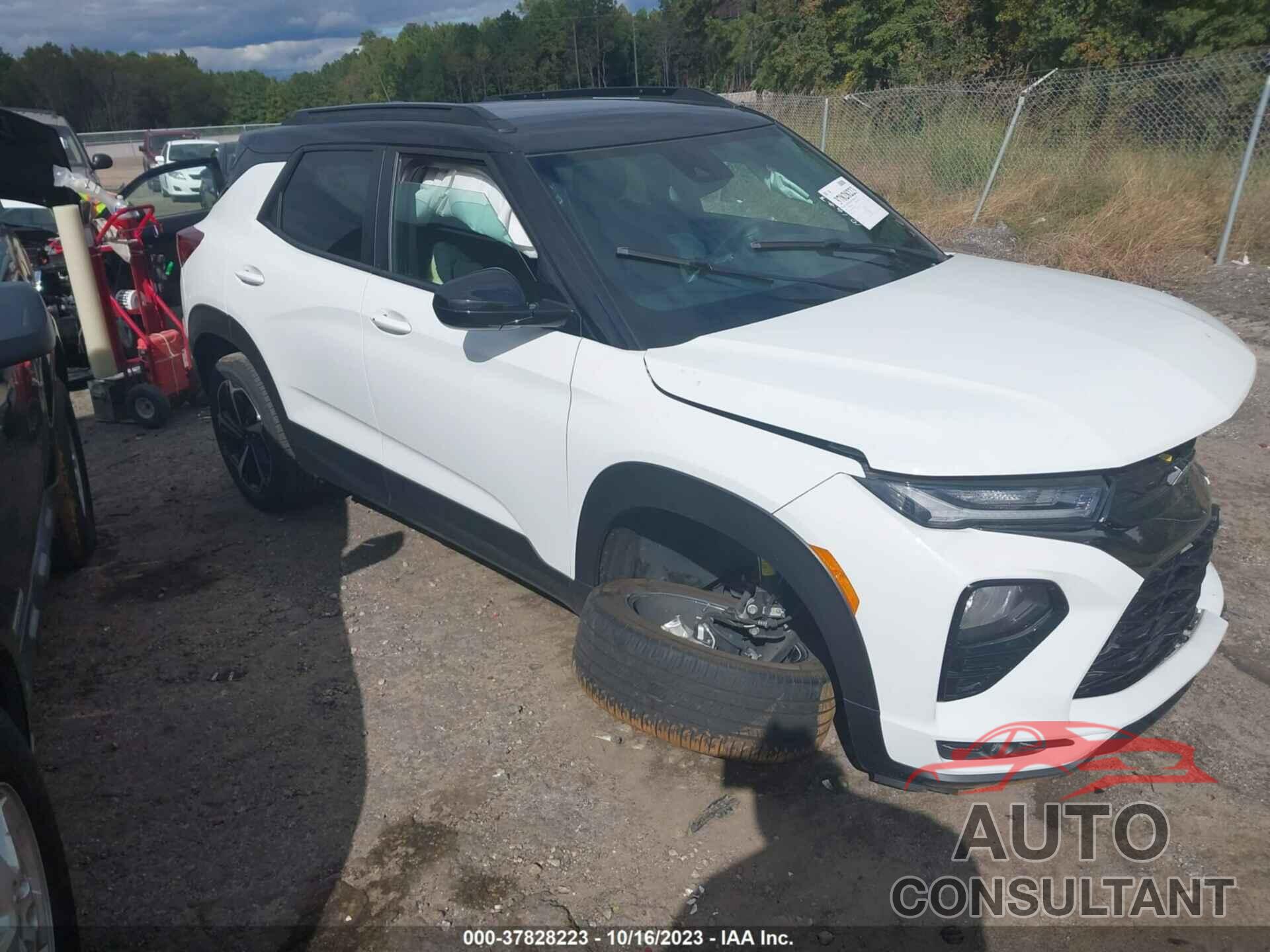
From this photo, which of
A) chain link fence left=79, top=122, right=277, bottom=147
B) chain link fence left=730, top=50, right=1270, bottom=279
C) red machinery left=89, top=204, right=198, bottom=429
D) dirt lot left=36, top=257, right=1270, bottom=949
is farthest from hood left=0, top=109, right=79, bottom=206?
chain link fence left=79, top=122, right=277, bottom=147

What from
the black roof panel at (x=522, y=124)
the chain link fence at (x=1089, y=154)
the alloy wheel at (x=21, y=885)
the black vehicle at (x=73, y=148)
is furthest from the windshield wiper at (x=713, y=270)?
the black vehicle at (x=73, y=148)

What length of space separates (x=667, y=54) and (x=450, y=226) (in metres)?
85.1

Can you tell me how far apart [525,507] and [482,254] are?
36.4 inches

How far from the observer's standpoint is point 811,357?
2.59m

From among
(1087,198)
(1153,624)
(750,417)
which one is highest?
(750,417)

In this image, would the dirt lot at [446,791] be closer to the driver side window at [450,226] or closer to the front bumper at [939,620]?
the front bumper at [939,620]

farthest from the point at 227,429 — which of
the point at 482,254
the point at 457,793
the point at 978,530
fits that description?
the point at 978,530

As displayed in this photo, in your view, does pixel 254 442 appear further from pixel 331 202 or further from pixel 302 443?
pixel 331 202

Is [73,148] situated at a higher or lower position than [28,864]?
higher

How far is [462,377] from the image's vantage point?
10.8ft

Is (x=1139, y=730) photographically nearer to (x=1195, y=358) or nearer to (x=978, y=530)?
(x=978, y=530)

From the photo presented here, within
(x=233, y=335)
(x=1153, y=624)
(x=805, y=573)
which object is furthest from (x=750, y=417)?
(x=233, y=335)

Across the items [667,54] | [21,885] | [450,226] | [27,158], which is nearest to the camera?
[21,885]

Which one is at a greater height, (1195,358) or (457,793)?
(1195,358)
